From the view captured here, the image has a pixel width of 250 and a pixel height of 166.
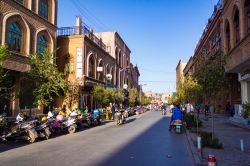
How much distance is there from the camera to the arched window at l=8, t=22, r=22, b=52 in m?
20.9

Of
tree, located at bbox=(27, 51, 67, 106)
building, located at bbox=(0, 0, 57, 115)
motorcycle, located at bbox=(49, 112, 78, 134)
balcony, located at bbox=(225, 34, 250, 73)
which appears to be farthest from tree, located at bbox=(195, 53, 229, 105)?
building, located at bbox=(0, 0, 57, 115)

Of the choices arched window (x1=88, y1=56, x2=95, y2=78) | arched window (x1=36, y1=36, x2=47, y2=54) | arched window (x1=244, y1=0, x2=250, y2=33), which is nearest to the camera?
arched window (x1=244, y1=0, x2=250, y2=33)

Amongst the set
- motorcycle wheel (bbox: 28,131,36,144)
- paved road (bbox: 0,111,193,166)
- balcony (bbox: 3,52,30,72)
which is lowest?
paved road (bbox: 0,111,193,166)

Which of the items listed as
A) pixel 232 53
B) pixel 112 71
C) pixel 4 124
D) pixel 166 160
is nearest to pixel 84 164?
pixel 166 160

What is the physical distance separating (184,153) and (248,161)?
2.31 m

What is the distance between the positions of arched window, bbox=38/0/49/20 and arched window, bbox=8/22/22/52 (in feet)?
12.8

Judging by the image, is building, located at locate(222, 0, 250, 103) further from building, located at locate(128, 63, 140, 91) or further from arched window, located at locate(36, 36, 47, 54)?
building, located at locate(128, 63, 140, 91)

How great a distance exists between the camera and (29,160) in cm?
884

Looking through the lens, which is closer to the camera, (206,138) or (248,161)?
(248,161)

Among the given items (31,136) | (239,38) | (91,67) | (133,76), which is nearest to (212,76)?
(31,136)

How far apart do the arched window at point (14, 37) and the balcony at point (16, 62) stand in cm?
66

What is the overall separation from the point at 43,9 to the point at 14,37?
5.74 metres

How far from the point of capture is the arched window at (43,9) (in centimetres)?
2537

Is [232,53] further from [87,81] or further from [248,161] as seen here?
[248,161]
